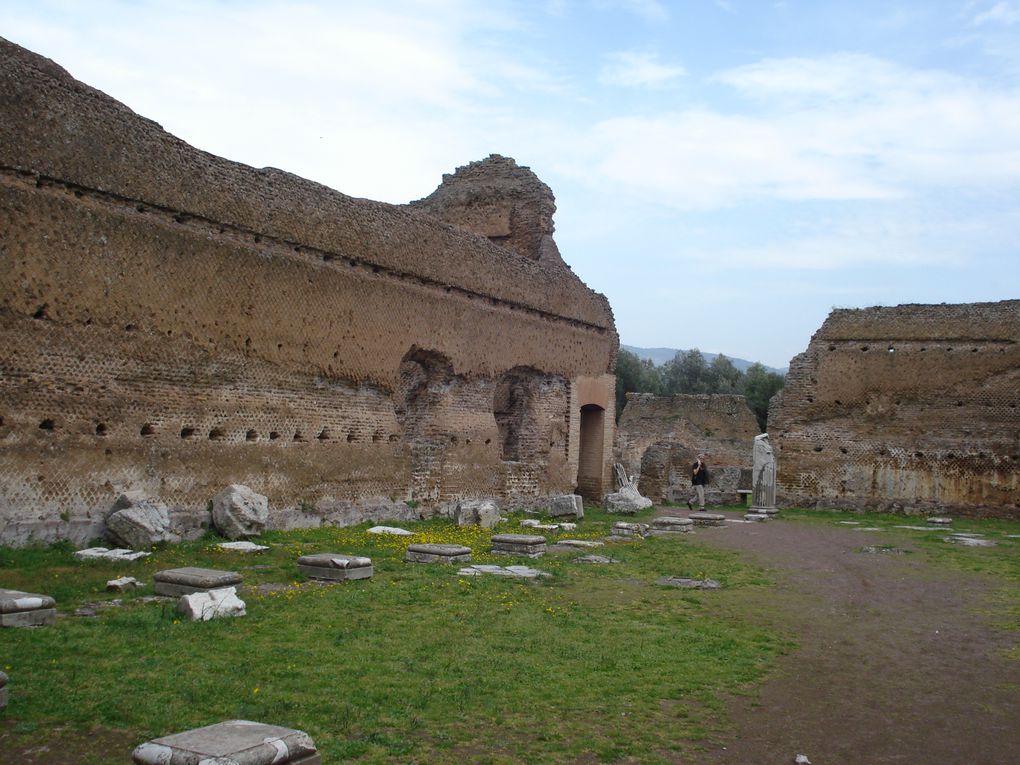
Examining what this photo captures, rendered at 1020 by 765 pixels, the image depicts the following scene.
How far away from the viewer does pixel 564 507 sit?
55.0 feet

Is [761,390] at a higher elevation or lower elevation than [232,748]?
higher

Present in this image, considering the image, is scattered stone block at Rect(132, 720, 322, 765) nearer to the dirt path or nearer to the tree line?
the dirt path

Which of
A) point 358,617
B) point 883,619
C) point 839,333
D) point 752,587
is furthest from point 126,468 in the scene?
point 839,333

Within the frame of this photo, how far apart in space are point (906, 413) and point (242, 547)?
17.1 metres

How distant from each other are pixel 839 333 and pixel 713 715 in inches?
761

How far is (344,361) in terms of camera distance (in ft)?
43.7

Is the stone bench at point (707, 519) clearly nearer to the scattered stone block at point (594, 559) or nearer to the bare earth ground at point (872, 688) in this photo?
the scattered stone block at point (594, 559)

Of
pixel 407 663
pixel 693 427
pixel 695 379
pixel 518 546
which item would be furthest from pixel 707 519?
pixel 695 379

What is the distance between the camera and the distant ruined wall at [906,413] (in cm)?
2128

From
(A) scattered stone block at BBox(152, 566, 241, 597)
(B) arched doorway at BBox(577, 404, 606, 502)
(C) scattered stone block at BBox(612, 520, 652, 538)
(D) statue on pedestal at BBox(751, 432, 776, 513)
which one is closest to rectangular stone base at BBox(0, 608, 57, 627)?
(A) scattered stone block at BBox(152, 566, 241, 597)

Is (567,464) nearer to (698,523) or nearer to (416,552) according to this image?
(698,523)

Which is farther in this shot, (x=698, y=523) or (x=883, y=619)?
(x=698, y=523)

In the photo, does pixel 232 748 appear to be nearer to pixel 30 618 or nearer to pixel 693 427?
pixel 30 618

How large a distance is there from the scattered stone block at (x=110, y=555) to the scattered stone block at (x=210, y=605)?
2.20 metres
